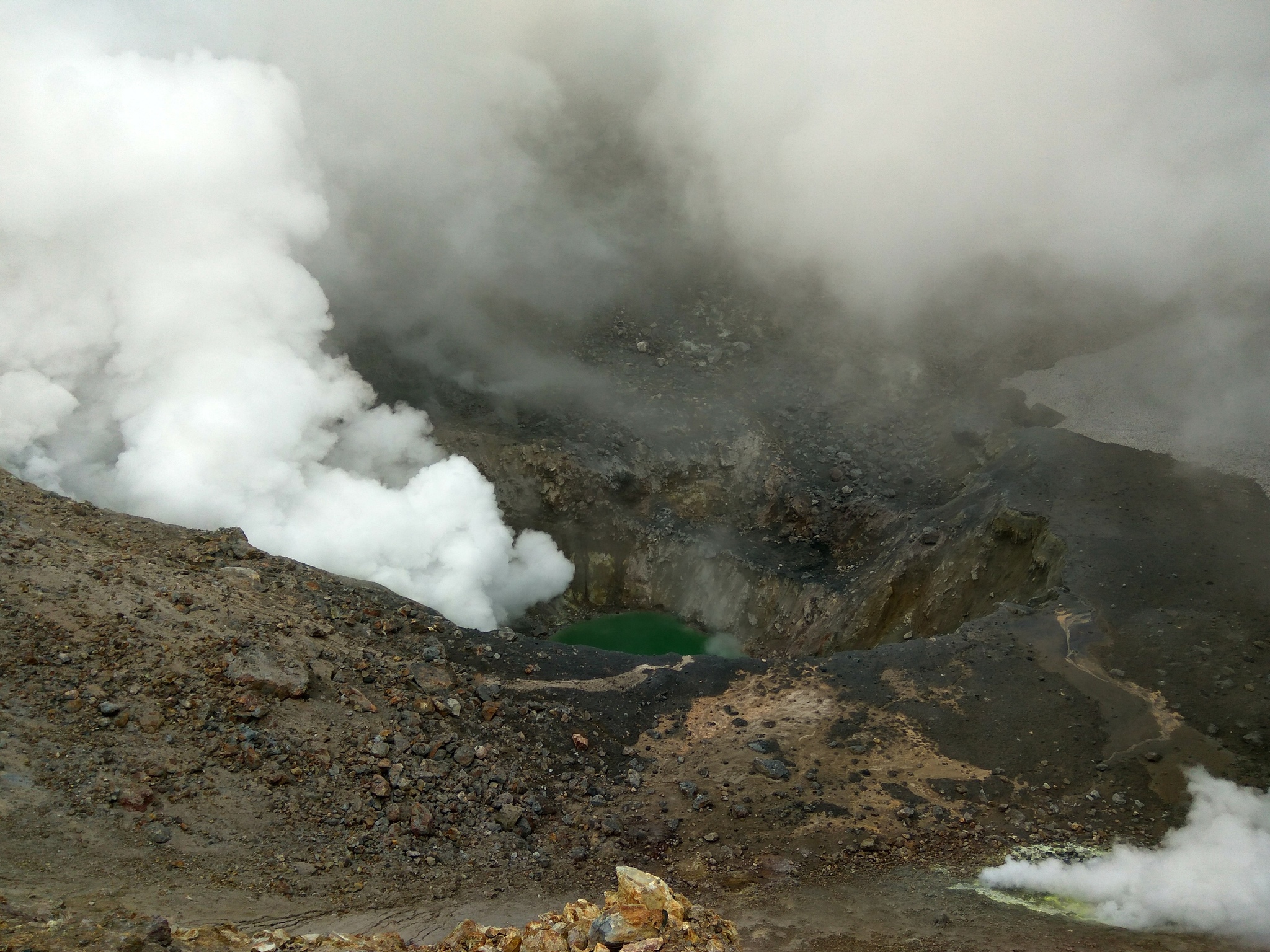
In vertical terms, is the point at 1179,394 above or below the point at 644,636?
above

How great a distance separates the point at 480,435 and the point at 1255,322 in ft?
75.8

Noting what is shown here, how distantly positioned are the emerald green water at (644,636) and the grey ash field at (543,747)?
643 cm

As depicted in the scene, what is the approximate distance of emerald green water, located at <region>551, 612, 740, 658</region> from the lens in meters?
22.6

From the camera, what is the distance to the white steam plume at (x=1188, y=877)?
933 centimetres

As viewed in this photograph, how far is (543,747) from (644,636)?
1031 cm

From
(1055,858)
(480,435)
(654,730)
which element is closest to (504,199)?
(480,435)

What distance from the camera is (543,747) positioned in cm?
1307

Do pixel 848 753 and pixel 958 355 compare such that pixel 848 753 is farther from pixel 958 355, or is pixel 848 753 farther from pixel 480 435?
pixel 958 355

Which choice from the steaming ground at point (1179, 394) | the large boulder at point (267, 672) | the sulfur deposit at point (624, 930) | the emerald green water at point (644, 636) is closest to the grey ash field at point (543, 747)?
the large boulder at point (267, 672)

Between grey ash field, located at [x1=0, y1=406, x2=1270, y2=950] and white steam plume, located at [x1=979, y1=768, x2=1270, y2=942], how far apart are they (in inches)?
15.4

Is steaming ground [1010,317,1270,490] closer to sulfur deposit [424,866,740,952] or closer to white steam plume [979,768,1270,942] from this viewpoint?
white steam plume [979,768,1270,942]

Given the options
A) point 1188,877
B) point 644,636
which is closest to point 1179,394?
point 644,636

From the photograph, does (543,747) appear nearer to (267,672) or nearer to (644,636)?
(267,672)

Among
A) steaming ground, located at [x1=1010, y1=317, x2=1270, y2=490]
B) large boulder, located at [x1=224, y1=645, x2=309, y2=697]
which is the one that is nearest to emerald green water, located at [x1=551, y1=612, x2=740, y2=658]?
large boulder, located at [x1=224, y1=645, x2=309, y2=697]
